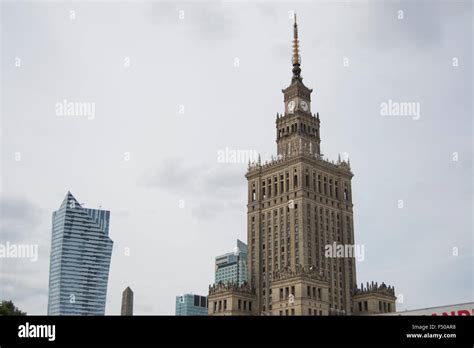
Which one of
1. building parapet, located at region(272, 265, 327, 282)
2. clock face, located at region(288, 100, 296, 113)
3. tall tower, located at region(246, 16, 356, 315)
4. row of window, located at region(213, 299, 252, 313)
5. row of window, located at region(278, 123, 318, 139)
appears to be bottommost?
row of window, located at region(213, 299, 252, 313)

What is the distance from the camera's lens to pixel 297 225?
151500 millimetres

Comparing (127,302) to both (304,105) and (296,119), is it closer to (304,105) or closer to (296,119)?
(296,119)

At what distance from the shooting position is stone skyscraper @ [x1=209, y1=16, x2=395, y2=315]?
145m

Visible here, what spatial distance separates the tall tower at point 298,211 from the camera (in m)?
150

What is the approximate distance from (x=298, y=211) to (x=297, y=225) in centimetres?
351

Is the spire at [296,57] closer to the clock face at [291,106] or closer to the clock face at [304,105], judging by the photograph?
the clock face at [291,106]

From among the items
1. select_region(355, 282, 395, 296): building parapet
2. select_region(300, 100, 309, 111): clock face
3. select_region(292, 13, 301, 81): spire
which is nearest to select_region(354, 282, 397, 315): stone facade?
select_region(355, 282, 395, 296): building parapet

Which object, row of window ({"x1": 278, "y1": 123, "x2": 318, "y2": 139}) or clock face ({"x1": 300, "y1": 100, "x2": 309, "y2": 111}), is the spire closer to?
clock face ({"x1": 300, "y1": 100, "x2": 309, "y2": 111})

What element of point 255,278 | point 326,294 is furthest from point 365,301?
point 255,278

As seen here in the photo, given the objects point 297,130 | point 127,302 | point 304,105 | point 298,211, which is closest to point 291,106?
point 304,105

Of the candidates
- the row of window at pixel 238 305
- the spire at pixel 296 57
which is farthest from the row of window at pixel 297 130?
the row of window at pixel 238 305

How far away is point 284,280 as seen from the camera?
443 ft
